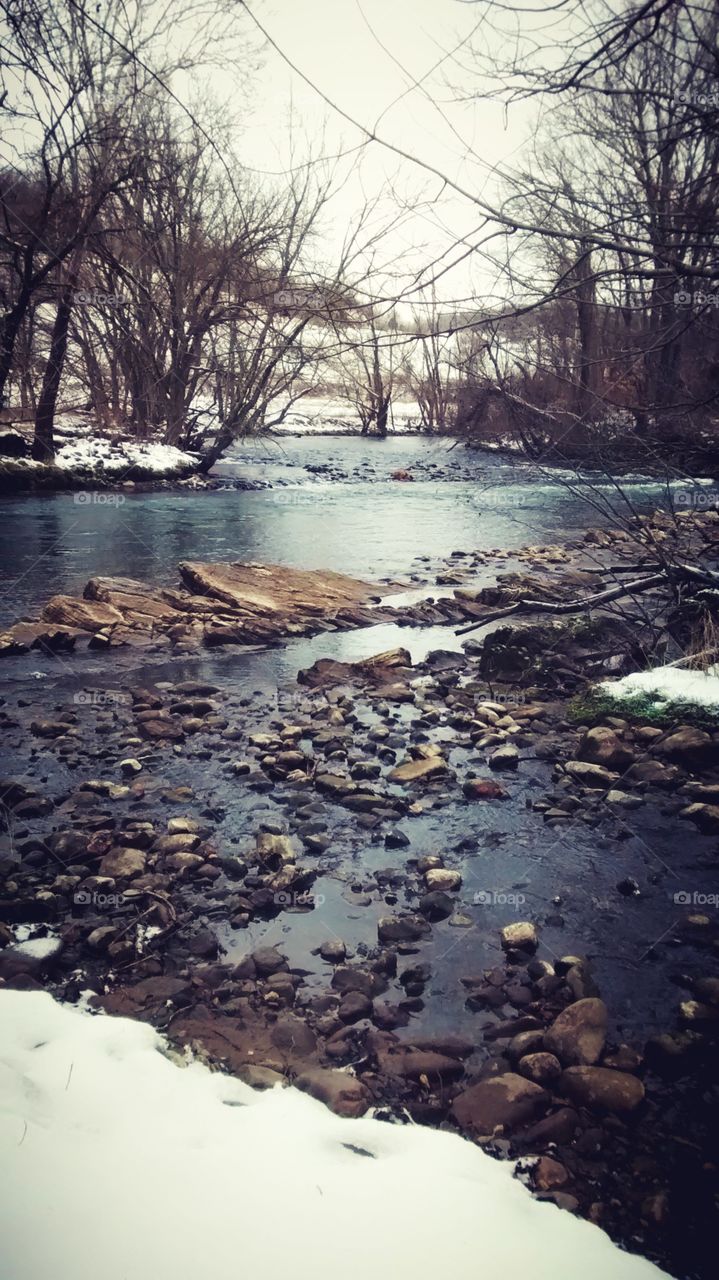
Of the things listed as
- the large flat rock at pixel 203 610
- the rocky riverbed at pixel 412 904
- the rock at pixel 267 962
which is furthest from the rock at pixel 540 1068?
the large flat rock at pixel 203 610

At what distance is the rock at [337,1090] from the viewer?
6.12 ft

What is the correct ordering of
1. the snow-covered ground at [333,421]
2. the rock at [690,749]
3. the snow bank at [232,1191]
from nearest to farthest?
1. the snow bank at [232,1191]
2. the rock at [690,749]
3. the snow-covered ground at [333,421]

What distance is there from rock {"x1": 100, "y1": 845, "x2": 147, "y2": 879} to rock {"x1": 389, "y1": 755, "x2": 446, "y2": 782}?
130cm

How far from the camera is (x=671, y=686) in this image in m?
4.61

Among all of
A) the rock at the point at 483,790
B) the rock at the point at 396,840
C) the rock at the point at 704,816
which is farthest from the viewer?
the rock at the point at 483,790

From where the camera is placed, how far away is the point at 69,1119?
1.68 m

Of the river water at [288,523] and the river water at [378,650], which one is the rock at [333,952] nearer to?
the river water at [378,650]

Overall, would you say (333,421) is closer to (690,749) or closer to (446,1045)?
(690,749)

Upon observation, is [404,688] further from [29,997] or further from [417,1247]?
[417,1247]

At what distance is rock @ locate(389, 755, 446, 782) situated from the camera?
3.75 m

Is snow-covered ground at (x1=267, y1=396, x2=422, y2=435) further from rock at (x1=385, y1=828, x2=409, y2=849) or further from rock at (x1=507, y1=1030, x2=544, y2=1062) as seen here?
rock at (x1=507, y1=1030, x2=544, y2=1062)

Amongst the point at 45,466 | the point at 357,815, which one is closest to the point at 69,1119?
the point at 357,815

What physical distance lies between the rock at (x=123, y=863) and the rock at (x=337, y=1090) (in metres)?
1.14

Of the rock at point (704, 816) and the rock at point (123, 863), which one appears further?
the rock at point (704, 816)
